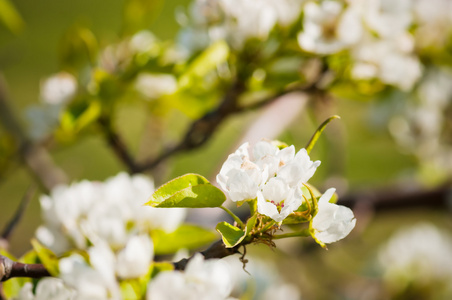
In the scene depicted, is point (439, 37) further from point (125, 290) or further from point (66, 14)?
point (66, 14)

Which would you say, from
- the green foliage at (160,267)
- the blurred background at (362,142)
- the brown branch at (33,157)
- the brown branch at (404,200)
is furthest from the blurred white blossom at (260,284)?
the green foliage at (160,267)

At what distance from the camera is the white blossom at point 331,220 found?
0.97ft

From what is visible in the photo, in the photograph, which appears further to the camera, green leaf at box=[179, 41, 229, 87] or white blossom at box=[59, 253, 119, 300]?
green leaf at box=[179, 41, 229, 87]

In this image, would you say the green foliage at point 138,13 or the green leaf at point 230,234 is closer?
the green leaf at point 230,234

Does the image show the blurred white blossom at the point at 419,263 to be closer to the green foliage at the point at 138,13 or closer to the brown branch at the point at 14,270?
the green foliage at the point at 138,13

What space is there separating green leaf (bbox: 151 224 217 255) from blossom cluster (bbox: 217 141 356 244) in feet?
0.32

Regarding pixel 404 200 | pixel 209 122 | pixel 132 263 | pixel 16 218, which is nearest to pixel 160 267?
pixel 132 263

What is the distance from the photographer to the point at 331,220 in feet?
0.97

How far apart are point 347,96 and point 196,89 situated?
0.14 m

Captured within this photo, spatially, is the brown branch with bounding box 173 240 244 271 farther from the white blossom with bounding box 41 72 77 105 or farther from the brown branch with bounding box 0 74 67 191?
the brown branch with bounding box 0 74 67 191

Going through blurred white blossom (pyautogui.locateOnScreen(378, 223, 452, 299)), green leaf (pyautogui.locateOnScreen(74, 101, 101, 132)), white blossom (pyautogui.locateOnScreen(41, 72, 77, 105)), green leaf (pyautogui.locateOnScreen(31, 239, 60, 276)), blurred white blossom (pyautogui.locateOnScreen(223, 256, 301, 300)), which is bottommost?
blurred white blossom (pyautogui.locateOnScreen(378, 223, 452, 299))

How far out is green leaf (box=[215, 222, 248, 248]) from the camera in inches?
11.2

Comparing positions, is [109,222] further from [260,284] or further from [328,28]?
[260,284]

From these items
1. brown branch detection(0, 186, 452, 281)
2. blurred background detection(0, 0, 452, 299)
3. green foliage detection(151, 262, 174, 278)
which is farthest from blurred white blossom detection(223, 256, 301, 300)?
green foliage detection(151, 262, 174, 278)
